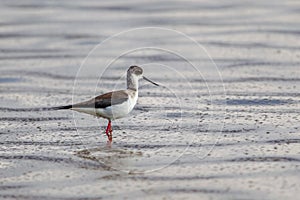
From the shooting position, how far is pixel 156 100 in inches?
535

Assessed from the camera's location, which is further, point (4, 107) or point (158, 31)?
point (158, 31)

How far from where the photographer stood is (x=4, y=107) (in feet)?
43.7

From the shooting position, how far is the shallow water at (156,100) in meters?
9.60

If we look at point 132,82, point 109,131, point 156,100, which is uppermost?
point 132,82

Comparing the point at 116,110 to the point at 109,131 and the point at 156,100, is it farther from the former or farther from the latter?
the point at 156,100

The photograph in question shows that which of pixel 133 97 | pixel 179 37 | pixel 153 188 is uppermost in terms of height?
pixel 179 37

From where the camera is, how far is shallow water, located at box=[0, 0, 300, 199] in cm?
960

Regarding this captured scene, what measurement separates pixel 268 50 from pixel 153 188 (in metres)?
8.06

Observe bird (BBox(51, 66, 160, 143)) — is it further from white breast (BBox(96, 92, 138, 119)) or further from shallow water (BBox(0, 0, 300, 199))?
shallow water (BBox(0, 0, 300, 199))

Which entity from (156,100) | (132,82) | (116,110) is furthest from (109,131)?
(156,100)

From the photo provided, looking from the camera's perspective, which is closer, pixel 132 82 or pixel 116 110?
pixel 116 110

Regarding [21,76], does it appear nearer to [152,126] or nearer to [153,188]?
[152,126]

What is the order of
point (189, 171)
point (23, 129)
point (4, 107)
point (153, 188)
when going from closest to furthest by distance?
point (153, 188)
point (189, 171)
point (23, 129)
point (4, 107)

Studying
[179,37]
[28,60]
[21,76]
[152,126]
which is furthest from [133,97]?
[179,37]
